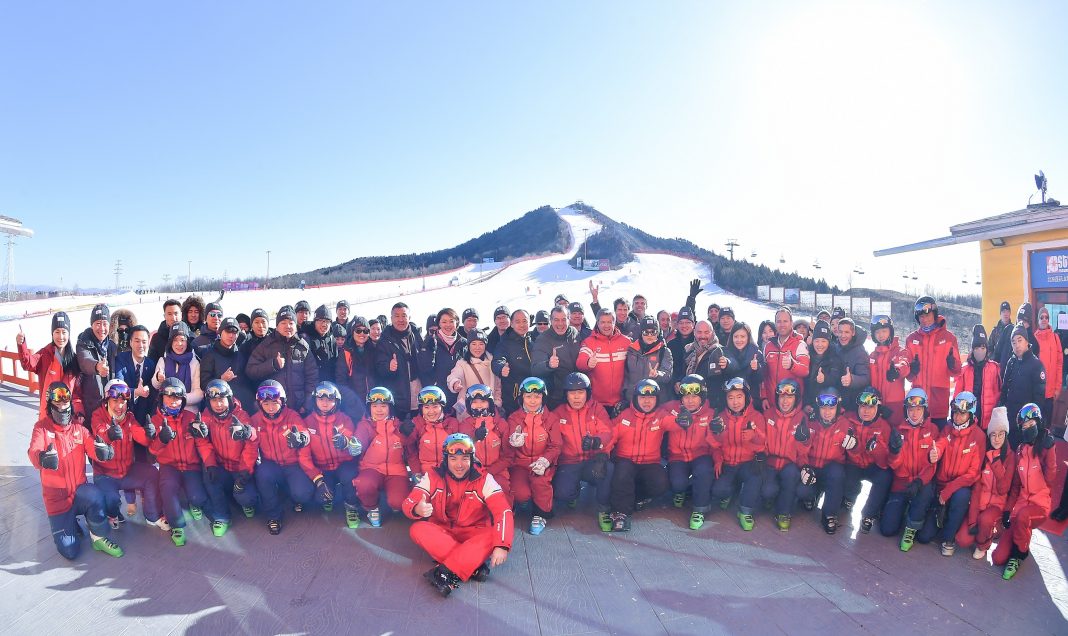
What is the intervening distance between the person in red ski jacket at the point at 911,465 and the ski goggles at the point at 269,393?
17.6ft

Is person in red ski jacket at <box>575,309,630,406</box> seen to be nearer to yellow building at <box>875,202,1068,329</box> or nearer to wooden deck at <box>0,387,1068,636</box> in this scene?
wooden deck at <box>0,387,1068,636</box>

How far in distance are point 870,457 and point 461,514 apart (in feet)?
11.9

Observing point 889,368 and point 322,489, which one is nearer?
point 322,489

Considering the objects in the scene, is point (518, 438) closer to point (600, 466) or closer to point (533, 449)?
point (533, 449)

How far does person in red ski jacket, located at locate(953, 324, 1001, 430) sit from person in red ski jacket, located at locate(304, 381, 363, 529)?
20.5 ft

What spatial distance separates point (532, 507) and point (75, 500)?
3.75 m

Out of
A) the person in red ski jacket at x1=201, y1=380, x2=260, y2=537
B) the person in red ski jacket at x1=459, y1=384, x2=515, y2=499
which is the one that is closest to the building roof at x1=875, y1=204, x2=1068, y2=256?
the person in red ski jacket at x1=459, y1=384, x2=515, y2=499

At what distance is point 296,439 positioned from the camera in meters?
4.60

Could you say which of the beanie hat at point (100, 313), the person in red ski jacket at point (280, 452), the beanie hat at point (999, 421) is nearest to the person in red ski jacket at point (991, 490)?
the beanie hat at point (999, 421)

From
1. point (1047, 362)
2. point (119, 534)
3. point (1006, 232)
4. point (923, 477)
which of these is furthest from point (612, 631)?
point (1006, 232)

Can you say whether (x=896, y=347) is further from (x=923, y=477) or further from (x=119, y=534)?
(x=119, y=534)

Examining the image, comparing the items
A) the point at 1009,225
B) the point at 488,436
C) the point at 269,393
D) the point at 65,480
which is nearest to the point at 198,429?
the point at 269,393

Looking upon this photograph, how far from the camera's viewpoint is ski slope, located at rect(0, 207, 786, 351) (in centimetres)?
2020

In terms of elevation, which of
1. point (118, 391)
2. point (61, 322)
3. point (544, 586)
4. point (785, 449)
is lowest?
point (544, 586)
